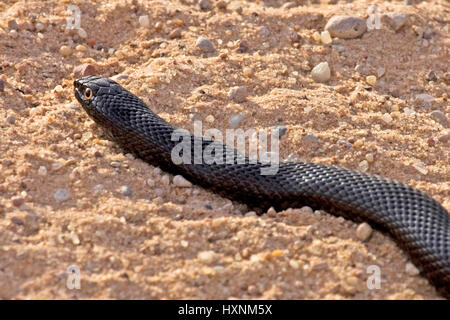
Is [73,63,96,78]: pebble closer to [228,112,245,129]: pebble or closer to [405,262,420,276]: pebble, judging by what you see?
[228,112,245,129]: pebble

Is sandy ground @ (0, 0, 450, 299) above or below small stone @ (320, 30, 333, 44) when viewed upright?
below

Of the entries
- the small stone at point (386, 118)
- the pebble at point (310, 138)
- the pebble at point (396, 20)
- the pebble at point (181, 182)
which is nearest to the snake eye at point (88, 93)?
the pebble at point (181, 182)

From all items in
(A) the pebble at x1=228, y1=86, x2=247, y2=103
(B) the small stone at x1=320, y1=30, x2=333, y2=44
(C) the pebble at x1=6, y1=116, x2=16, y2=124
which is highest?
(B) the small stone at x1=320, y1=30, x2=333, y2=44

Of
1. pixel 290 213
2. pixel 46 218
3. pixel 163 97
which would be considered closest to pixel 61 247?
pixel 46 218

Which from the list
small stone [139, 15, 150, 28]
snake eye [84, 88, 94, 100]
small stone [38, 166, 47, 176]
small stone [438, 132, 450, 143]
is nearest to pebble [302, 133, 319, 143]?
small stone [438, 132, 450, 143]

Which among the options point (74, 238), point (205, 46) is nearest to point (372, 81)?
point (205, 46)

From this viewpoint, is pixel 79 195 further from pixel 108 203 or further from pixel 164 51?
pixel 164 51

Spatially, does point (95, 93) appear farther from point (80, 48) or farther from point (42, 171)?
point (80, 48)
